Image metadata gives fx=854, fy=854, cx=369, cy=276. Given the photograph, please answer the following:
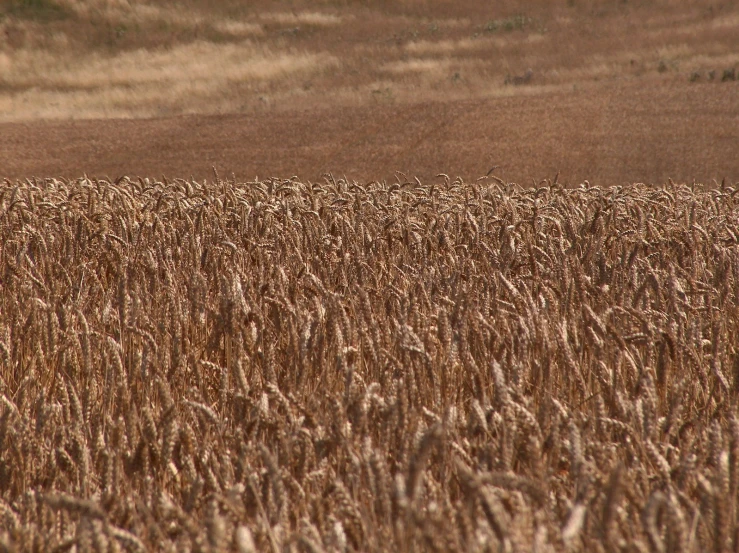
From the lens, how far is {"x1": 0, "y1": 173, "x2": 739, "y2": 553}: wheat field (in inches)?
55.4

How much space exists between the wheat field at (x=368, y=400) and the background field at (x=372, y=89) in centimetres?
1158

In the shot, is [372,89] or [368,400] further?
[372,89]

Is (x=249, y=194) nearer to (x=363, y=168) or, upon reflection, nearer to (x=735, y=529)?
(x=735, y=529)

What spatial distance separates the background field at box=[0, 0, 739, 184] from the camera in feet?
56.6

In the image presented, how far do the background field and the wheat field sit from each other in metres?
11.6

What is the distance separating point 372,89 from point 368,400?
34604mm

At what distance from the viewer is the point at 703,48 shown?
127 ft

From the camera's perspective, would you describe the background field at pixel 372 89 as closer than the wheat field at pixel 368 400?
No

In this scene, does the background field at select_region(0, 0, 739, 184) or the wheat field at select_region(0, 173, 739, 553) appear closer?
the wheat field at select_region(0, 173, 739, 553)

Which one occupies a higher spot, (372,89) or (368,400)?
(368,400)

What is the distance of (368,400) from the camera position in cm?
188

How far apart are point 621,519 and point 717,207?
4990mm

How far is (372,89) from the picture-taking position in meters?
35.5

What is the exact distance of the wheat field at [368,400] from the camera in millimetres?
1408
